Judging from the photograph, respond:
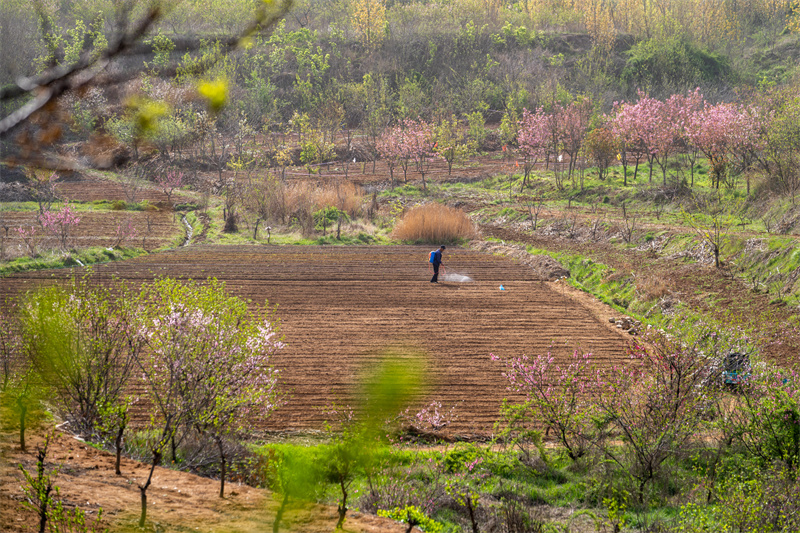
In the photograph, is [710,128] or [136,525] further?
[710,128]

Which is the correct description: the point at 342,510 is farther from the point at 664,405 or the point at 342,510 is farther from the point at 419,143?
the point at 419,143

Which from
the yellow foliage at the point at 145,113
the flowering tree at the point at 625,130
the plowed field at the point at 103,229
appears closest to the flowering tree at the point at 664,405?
the yellow foliage at the point at 145,113

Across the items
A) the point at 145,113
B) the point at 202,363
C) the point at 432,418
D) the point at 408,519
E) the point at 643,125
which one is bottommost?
the point at 432,418

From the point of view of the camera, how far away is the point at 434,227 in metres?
32.3

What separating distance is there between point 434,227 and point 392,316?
561 inches

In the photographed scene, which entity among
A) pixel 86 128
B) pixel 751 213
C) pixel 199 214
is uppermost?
pixel 86 128

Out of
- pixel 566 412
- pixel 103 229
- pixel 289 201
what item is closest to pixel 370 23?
pixel 289 201

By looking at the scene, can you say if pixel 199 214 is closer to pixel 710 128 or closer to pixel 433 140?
pixel 433 140

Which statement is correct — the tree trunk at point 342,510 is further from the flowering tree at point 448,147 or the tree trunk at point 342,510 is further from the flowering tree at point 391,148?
the flowering tree at point 448,147

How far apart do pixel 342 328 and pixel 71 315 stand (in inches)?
353

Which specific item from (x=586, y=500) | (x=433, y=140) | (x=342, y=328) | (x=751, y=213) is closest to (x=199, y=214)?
(x=433, y=140)

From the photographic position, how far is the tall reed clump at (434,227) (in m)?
32.2

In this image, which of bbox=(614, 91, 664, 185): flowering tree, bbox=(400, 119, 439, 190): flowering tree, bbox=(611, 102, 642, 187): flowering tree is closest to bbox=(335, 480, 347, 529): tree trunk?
bbox=(614, 91, 664, 185): flowering tree

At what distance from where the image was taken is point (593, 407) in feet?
35.0
